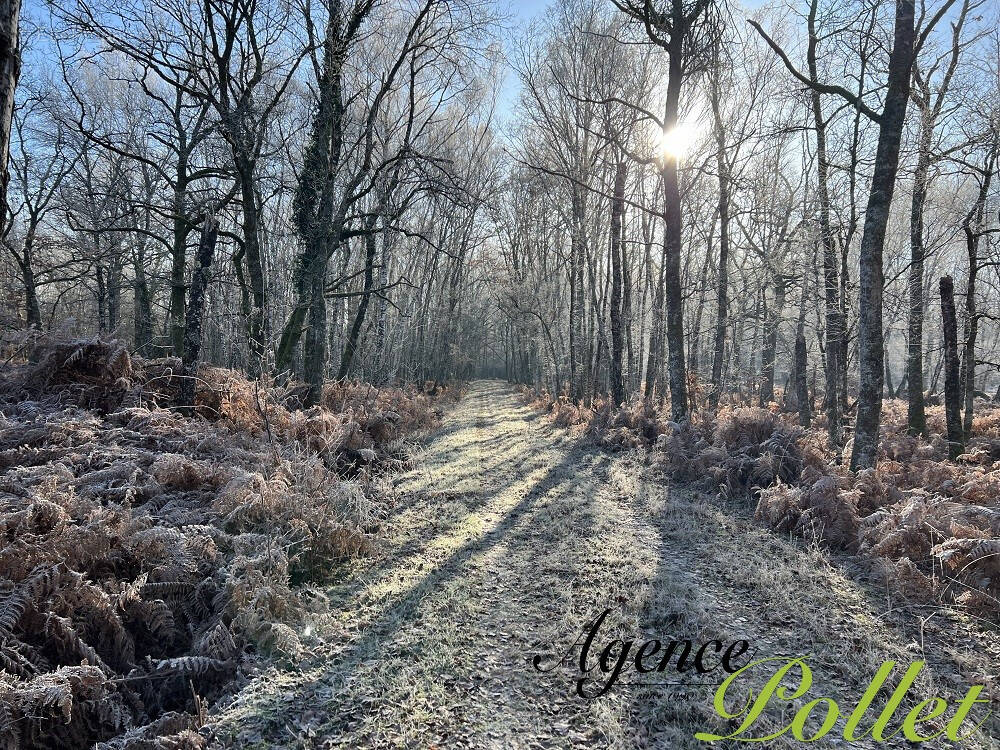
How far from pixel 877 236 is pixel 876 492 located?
10.8 ft

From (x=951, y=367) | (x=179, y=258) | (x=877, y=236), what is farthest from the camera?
(x=179, y=258)

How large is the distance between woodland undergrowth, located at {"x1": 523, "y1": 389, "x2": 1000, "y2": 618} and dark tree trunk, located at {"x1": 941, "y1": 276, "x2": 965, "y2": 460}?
27 cm

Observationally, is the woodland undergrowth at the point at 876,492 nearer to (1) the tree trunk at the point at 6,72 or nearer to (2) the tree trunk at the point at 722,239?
(2) the tree trunk at the point at 722,239

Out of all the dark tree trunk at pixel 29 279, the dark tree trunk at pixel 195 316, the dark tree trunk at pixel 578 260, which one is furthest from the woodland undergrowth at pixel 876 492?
the dark tree trunk at pixel 29 279

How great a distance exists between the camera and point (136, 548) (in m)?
3.17

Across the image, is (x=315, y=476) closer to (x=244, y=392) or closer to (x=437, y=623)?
(x=437, y=623)

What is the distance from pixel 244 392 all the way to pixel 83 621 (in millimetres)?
4810

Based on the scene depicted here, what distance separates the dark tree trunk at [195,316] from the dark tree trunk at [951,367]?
37.5ft

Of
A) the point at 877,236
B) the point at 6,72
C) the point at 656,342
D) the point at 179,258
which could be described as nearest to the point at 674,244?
the point at 877,236

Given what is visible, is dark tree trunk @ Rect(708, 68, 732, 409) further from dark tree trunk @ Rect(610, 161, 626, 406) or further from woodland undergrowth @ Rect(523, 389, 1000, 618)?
woodland undergrowth @ Rect(523, 389, 1000, 618)

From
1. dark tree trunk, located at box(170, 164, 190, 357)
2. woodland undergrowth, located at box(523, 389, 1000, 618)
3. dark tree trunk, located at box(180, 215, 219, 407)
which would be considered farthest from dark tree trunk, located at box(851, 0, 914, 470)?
dark tree trunk, located at box(170, 164, 190, 357)

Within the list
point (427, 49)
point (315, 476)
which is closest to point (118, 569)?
point (315, 476)

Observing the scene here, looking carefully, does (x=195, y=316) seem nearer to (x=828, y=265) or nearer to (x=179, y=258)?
(x=179, y=258)

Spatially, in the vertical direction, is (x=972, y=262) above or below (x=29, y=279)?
below
